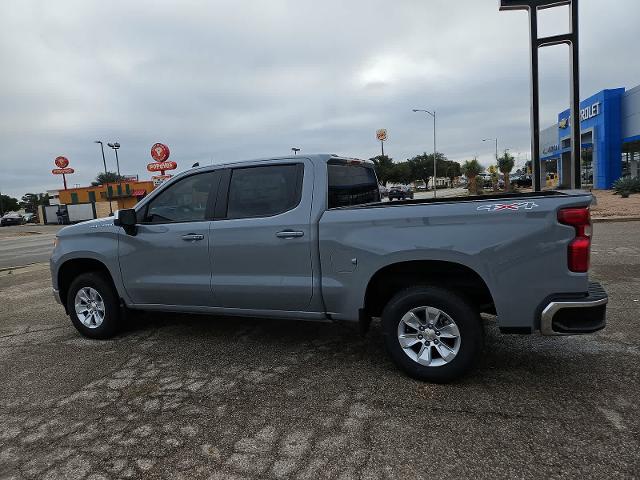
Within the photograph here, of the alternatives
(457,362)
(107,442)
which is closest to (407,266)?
(457,362)

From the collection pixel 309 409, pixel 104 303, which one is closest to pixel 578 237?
pixel 309 409

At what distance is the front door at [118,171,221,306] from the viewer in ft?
15.0

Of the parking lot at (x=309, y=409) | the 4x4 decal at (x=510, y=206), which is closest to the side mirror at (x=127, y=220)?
the parking lot at (x=309, y=409)

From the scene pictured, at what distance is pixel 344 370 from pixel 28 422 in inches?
95.3

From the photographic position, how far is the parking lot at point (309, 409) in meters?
2.77

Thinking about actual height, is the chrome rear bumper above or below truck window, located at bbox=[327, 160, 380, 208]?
below

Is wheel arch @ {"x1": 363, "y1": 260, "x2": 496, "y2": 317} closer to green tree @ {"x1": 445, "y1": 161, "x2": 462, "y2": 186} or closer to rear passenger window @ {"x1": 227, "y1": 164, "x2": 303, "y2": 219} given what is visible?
rear passenger window @ {"x1": 227, "y1": 164, "x2": 303, "y2": 219}

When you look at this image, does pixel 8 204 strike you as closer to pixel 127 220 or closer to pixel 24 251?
pixel 24 251

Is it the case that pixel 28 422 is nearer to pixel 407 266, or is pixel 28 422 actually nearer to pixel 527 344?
pixel 407 266

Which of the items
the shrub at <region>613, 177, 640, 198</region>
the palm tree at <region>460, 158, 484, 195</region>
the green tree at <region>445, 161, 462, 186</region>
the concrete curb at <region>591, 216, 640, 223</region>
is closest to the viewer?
the concrete curb at <region>591, 216, 640, 223</region>

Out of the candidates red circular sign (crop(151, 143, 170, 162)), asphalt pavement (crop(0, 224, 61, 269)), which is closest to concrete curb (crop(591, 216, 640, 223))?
asphalt pavement (crop(0, 224, 61, 269))

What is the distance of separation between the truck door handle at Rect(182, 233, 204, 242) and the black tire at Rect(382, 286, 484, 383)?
1911mm

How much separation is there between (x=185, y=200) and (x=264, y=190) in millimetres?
915

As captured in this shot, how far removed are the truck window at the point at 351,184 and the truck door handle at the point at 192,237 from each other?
131cm
